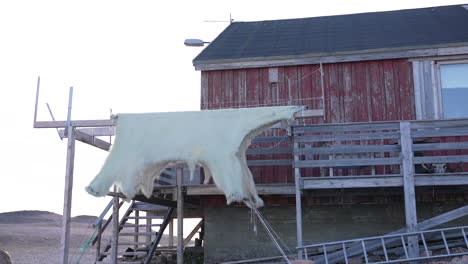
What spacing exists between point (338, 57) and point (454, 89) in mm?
2675

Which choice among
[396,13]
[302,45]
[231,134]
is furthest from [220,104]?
[396,13]

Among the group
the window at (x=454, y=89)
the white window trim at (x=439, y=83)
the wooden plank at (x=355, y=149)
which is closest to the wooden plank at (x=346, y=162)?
the wooden plank at (x=355, y=149)

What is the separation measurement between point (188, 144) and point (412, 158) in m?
4.07

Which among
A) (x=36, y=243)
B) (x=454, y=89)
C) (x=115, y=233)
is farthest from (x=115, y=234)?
(x=36, y=243)

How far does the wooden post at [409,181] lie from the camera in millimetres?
9477

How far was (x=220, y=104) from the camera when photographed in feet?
42.9

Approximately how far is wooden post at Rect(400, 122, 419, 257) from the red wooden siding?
2.61m

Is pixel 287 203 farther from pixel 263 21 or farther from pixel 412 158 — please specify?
pixel 263 21

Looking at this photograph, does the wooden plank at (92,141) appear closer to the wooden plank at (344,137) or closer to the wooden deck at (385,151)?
the wooden deck at (385,151)

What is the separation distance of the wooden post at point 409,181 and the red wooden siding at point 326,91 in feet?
8.58

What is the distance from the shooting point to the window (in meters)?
12.1

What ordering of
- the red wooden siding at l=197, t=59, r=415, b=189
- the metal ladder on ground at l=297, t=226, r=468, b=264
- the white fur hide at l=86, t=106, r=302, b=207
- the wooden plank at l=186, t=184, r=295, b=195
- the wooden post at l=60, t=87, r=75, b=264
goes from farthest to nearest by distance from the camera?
the red wooden siding at l=197, t=59, r=415, b=189 < the wooden plank at l=186, t=184, r=295, b=195 < the wooden post at l=60, t=87, r=75, b=264 < the metal ladder on ground at l=297, t=226, r=468, b=264 < the white fur hide at l=86, t=106, r=302, b=207

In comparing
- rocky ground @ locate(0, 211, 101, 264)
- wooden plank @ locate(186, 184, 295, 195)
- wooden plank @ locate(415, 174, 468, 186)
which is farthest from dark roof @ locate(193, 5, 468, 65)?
rocky ground @ locate(0, 211, 101, 264)

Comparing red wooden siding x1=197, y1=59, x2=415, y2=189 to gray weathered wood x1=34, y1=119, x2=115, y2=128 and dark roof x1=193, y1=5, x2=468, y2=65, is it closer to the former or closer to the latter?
dark roof x1=193, y1=5, x2=468, y2=65
